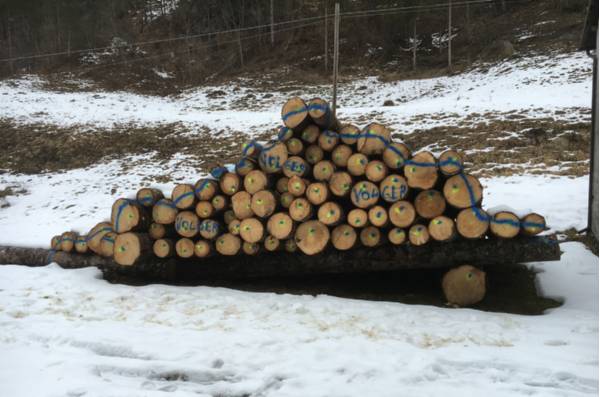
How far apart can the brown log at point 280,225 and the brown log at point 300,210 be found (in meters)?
0.08

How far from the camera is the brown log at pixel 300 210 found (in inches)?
176

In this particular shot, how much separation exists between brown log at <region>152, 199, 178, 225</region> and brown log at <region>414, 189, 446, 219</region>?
110 inches

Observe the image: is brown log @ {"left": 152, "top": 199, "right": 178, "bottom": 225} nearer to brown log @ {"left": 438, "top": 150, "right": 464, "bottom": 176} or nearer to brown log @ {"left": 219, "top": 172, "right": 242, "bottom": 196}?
brown log @ {"left": 219, "top": 172, "right": 242, "bottom": 196}

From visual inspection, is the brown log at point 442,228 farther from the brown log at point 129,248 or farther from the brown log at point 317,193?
the brown log at point 129,248

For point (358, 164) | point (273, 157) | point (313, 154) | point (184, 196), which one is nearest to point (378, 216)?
point (358, 164)

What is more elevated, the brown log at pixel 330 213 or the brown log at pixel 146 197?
the brown log at pixel 146 197

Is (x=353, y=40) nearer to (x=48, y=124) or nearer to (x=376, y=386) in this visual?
(x=48, y=124)

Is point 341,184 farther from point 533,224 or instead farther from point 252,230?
point 533,224

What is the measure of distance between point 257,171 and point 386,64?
26.8m

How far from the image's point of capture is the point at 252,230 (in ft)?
15.1

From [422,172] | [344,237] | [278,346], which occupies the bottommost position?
[278,346]

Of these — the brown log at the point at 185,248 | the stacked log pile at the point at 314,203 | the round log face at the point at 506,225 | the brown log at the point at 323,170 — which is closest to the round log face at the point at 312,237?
the stacked log pile at the point at 314,203

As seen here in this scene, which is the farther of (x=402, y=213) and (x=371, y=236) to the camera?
(x=371, y=236)

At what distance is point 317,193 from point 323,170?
0.29m
